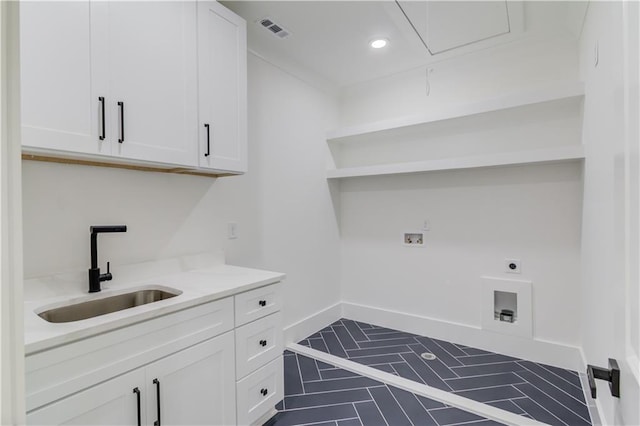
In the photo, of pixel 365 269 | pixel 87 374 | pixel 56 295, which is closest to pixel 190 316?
pixel 87 374

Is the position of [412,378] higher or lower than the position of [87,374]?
lower

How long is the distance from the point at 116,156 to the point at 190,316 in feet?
2.81

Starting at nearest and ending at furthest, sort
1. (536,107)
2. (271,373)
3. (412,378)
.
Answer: (271,373), (412,378), (536,107)

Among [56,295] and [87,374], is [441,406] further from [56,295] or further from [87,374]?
[56,295]

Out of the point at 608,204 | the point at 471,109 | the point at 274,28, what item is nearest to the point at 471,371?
the point at 608,204

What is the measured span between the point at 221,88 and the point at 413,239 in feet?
7.78

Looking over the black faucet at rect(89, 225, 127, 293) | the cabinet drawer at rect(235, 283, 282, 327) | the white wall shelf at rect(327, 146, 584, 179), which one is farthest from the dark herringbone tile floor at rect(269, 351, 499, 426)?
the white wall shelf at rect(327, 146, 584, 179)

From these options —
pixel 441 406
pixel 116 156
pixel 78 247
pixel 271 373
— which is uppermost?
pixel 116 156

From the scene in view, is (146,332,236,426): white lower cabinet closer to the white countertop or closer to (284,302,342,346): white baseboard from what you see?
the white countertop

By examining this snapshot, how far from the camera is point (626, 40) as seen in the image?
2.21ft

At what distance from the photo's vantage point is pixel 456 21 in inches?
95.2

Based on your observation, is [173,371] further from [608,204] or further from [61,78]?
[608,204]

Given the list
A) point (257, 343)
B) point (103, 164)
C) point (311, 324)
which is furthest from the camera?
point (311, 324)

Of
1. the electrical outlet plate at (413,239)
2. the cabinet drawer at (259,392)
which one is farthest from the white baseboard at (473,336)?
the cabinet drawer at (259,392)
